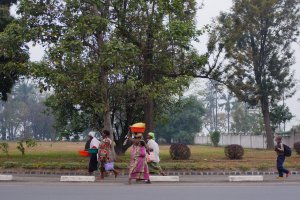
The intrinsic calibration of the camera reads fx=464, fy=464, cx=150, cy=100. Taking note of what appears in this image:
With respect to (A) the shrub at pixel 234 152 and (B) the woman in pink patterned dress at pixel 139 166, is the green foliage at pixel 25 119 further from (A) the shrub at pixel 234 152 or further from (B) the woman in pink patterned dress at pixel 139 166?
(B) the woman in pink patterned dress at pixel 139 166

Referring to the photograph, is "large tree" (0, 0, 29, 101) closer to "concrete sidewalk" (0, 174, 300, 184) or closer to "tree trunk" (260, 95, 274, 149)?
"concrete sidewalk" (0, 174, 300, 184)

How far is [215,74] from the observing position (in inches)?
984

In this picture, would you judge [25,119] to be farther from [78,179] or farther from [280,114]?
[78,179]

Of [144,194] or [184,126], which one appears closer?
[144,194]

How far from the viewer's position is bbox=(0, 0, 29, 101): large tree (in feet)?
63.2

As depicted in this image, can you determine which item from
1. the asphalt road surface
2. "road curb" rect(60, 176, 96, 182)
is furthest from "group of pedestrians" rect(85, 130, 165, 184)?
the asphalt road surface

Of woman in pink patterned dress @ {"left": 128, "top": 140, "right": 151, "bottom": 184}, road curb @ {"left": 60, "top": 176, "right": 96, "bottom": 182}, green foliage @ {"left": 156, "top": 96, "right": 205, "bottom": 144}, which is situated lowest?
road curb @ {"left": 60, "top": 176, "right": 96, "bottom": 182}

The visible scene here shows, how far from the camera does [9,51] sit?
20.0 meters

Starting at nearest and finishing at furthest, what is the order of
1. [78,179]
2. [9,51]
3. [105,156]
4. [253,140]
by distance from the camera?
[78,179] < [105,156] < [9,51] < [253,140]

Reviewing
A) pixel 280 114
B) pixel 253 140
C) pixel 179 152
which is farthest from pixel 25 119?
pixel 179 152

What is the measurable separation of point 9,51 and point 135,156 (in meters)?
8.73

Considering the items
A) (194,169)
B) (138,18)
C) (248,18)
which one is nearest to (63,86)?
(138,18)

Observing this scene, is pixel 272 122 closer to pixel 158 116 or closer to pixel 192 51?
pixel 158 116

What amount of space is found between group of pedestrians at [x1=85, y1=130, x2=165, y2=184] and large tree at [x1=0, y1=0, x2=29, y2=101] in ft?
17.8
